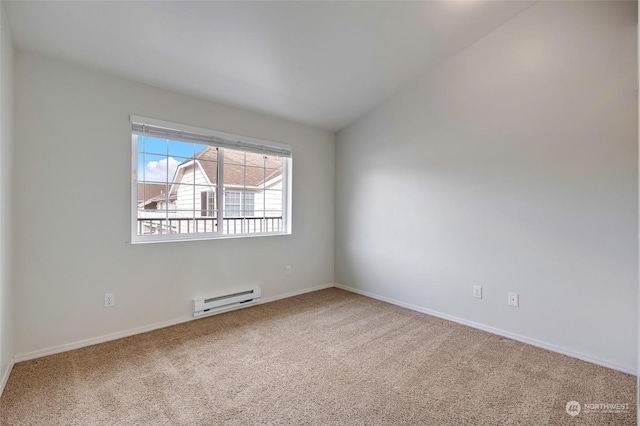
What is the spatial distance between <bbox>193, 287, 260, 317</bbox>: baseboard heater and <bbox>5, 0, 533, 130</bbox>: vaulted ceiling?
6.74 feet

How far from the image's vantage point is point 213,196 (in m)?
3.29

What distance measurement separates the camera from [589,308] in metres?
2.34

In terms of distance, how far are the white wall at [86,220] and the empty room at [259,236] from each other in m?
0.01

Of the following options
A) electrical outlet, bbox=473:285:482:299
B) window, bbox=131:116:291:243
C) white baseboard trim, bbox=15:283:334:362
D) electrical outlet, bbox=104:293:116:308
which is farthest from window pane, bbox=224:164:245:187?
electrical outlet, bbox=473:285:482:299

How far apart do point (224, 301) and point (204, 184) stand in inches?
49.3

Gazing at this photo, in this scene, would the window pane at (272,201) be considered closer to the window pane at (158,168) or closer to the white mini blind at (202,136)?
the white mini blind at (202,136)

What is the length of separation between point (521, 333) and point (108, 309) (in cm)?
355

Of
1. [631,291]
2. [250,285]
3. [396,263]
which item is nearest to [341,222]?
[396,263]

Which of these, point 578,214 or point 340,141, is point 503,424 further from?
point 340,141

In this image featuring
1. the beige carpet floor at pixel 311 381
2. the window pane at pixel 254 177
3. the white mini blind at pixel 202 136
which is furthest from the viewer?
the window pane at pixel 254 177

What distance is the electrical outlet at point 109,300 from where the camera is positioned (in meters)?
2.55

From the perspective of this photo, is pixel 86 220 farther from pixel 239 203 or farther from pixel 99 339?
pixel 239 203

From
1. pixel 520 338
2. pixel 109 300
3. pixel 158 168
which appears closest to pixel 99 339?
pixel 109 300

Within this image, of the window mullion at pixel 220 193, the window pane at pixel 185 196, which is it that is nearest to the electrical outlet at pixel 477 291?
the window mullion at pixel 220 193
